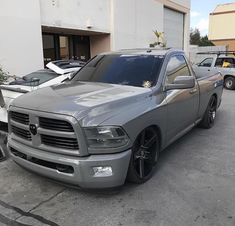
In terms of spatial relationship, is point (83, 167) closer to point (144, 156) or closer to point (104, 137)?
point (104, 137)

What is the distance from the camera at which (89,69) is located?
17.1 ft

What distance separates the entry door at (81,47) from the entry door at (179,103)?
10692 millimetres

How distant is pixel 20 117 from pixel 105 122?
3.79 ft

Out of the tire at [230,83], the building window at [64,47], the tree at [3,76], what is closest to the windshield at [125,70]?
the tree at [3,76]

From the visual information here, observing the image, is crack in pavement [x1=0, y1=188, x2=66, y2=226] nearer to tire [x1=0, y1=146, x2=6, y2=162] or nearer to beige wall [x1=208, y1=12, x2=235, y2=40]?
tire [x1=0, y1=146, x2=6, y2=162]

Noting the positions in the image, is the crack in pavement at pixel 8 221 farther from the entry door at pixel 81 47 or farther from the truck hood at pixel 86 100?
the entry door at pixel 81 47

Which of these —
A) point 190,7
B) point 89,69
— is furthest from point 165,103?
point 190,7

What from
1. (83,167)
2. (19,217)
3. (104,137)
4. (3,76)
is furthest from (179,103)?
(3,76)

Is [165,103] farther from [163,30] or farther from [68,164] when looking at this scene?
[163,30]

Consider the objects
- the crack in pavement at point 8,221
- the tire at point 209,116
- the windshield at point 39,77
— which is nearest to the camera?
the crack in pavement at point 8,221

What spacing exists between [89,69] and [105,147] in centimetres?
224

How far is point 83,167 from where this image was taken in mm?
3244

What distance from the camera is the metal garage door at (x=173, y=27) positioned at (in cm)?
2096

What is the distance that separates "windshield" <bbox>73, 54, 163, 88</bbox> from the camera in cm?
446
